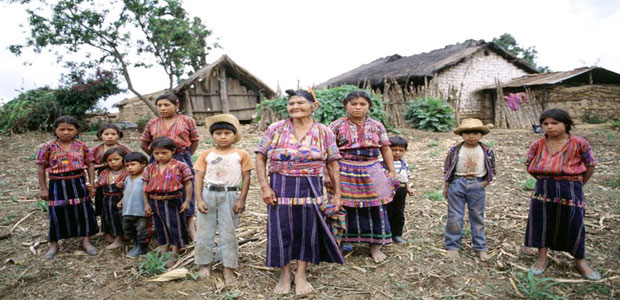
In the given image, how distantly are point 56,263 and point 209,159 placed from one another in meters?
2.06

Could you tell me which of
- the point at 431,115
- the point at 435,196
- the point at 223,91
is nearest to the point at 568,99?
the point at 431,115

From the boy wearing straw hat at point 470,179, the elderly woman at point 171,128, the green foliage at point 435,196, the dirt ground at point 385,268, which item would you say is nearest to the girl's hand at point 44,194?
the dirt ground at point 385,268

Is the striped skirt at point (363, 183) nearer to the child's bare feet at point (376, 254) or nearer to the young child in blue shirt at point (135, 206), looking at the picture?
the child's bare feet at point (376, 254)

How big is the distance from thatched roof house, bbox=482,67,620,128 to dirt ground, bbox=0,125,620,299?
9.80 meters

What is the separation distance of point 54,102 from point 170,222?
14471mm

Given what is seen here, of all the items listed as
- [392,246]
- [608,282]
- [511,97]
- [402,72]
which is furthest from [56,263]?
[402,72]

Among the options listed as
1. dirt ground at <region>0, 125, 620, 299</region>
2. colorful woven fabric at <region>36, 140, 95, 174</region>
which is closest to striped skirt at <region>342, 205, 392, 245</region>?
dirt ground at <region>0, 125, 620, 299</region>

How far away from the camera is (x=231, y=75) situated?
19.0 m

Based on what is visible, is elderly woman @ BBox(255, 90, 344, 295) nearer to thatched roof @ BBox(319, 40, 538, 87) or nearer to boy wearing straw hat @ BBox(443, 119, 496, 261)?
boy wearing straw hat @ BBox(443, 119, 496, 261)

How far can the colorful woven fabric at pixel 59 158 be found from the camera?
3.66 m

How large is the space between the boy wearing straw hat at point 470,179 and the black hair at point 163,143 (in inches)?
107

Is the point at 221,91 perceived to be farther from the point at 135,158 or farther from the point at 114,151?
the point at 135,158

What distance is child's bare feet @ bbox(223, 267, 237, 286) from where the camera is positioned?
3116 mm

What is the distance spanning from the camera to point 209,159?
312cm
